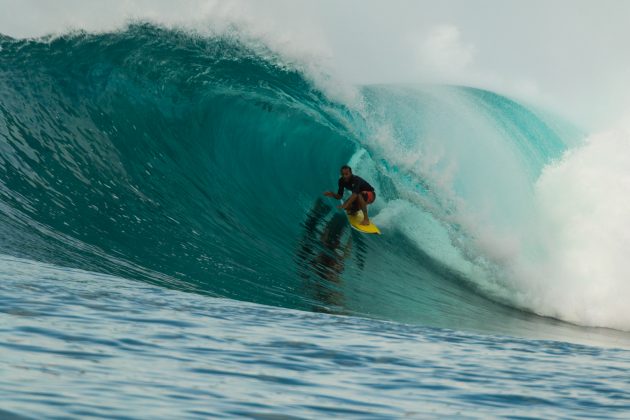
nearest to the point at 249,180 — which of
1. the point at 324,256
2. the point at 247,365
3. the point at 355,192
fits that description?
the point at 355,192

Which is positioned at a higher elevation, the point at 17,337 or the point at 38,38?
the point at 38,38

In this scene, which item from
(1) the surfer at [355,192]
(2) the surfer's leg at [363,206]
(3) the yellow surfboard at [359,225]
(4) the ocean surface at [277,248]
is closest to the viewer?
(4) the ocean surface at [277,248]

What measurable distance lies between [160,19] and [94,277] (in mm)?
7105

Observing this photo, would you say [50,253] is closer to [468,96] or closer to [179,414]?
[179,414]

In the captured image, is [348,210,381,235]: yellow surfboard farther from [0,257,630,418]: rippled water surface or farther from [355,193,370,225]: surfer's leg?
[0,257,630,418]: rippled water surface

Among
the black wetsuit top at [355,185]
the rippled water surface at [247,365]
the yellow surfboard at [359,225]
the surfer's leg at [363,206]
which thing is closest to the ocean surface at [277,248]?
the rippled water surface at [247,365]

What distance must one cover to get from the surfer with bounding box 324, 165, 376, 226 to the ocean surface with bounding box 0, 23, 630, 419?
319 mm

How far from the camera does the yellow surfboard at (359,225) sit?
10367 mm

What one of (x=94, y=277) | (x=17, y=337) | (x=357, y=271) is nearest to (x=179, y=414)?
(x=17, y=337)

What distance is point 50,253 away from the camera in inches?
291

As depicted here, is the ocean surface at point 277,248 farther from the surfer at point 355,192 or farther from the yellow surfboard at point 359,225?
the surfer at point 355,192

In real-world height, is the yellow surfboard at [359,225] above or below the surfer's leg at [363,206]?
below

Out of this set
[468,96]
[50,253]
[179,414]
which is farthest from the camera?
[468,96]

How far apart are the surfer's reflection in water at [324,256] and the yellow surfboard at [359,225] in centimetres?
9
